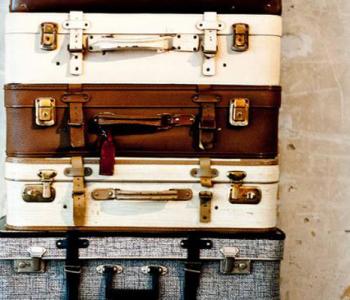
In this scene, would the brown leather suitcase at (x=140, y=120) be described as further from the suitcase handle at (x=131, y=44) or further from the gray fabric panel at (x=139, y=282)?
the gray fabric panel at (x=139, y=282)

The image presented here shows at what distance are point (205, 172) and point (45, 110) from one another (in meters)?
0.53

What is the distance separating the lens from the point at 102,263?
1906 millimetres

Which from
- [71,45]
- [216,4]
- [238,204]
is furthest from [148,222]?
[216,4]

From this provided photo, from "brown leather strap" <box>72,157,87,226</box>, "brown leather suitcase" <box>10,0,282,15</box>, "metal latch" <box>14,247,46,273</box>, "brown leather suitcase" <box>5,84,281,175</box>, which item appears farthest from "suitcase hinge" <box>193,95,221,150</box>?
"metal latch" <box>14,247,46,273</box>

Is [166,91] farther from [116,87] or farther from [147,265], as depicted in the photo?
[147,265]

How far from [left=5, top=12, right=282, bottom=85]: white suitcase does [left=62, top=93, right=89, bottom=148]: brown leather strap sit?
0.05m

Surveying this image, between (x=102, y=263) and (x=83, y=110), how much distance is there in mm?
485

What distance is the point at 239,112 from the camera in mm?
1861

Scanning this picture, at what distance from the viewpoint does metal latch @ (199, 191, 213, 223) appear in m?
1.88

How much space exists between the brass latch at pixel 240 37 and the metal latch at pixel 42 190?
2.25ft

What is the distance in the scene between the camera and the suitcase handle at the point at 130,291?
1887 mm

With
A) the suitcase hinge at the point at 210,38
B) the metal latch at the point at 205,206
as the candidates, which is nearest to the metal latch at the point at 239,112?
the suitcase hinge at the point at 210,38

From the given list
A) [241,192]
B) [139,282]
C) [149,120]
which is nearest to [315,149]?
[241,192]

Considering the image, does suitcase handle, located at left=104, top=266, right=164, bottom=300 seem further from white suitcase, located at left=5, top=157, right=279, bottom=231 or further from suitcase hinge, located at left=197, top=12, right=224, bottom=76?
suitcase hinge, located at left=197, top=12, right=224, bottom=76
